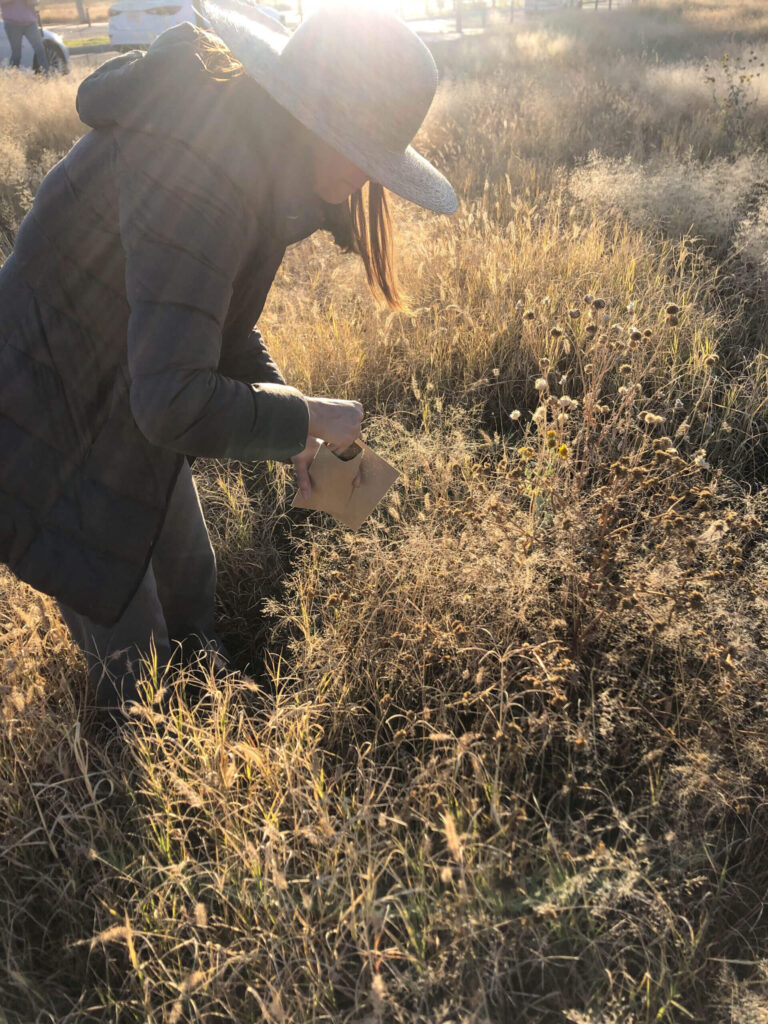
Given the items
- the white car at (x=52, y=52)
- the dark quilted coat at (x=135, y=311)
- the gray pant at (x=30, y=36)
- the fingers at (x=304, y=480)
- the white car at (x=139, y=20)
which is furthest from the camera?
the white car at (x=139, y=20)

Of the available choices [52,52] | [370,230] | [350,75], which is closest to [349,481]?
[370,230]

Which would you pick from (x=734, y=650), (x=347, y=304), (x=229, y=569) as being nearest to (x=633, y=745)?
(x=734, y=650)

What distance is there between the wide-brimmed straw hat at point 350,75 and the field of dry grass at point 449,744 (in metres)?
0.89

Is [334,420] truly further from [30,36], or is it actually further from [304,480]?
[30,36]

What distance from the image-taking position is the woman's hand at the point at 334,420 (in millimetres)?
1683

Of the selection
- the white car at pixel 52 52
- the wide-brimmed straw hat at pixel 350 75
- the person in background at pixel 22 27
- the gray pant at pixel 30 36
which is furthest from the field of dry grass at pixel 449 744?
the white car at pixel 52 52

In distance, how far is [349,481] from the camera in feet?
6.24

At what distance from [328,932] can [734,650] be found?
45.0 inches

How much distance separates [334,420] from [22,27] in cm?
1341

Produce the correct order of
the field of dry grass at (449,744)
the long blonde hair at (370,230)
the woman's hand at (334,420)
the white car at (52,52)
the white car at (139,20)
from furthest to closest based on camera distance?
the white car at (139,20) < the white car at (52,52) < the long blonde hair at (370,230) < the woman's hand at (334,420) < the field of dry grass at (449,744)

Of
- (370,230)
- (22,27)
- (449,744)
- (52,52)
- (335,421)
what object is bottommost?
(449,744)

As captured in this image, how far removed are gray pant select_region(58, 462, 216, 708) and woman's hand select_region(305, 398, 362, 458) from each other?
50 centimetres

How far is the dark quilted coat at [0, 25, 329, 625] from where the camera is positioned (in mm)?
1284

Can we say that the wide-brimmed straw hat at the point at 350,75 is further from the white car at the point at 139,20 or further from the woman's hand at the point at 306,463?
the white car at the point at 139,20
